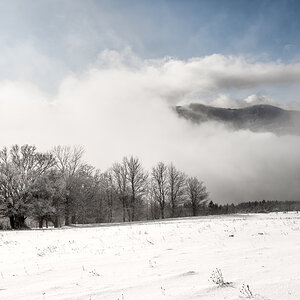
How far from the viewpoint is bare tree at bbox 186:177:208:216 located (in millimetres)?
73062

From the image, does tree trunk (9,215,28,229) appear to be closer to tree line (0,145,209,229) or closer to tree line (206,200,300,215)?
tree line (0,145,209,229)

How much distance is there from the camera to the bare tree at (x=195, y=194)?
73.1 metres

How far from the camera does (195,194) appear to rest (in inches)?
2913

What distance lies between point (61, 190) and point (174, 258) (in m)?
36.9

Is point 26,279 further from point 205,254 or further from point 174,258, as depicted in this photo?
point 205,254

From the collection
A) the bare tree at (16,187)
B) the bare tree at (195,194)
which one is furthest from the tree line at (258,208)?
the bare tree at (16,187)

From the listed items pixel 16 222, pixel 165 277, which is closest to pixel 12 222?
pixel 16 222

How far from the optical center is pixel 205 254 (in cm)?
909

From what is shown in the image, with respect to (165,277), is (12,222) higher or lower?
lower

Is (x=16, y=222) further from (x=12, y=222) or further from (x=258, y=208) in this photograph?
(x=258, y=208)

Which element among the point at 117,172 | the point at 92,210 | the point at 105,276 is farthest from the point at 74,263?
the point at 117,172

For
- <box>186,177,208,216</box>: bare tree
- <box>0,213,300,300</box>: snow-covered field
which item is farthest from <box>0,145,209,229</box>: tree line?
<box>0,213,300,300</box>: snow-covered field

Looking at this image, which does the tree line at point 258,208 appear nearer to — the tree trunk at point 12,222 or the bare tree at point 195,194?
the bare tree at point 195,194

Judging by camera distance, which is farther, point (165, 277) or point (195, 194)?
point (195, 194)
